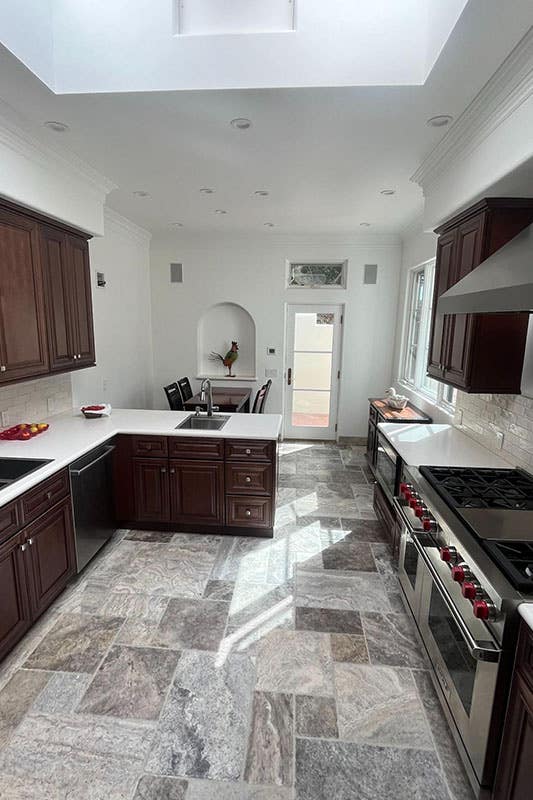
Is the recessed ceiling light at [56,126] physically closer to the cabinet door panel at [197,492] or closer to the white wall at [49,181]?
the white wall at [49,181]

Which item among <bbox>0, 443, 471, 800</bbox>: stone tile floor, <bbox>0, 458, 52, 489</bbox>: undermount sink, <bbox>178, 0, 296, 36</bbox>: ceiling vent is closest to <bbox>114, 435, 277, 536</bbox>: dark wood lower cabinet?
<bbox>0, 443, 471, 800</bbox>: stone tile floor

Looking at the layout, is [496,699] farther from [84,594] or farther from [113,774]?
[84,594]

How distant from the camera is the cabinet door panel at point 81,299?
319 cm

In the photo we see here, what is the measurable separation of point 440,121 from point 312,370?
12.2 feet

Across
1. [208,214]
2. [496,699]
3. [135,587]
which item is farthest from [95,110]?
[496,699]

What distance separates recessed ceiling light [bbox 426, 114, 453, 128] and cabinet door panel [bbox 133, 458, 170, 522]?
113 inches

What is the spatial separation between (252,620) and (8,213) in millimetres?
2859

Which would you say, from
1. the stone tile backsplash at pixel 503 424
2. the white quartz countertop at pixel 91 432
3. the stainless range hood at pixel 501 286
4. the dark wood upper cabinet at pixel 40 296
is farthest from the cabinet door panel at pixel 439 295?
the dark wood upper cabinet at pixel 40 296

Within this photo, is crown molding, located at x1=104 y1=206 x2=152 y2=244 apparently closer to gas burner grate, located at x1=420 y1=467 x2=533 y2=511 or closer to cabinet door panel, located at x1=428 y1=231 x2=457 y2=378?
cabinet door panel, located at x1=428 y1=231 x2=457 y2=378

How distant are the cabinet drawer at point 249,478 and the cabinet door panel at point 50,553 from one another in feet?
3.77

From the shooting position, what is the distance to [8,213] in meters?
2.42

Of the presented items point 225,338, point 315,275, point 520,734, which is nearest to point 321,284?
point 315,275

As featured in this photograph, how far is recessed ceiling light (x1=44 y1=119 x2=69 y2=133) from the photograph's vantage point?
238cm

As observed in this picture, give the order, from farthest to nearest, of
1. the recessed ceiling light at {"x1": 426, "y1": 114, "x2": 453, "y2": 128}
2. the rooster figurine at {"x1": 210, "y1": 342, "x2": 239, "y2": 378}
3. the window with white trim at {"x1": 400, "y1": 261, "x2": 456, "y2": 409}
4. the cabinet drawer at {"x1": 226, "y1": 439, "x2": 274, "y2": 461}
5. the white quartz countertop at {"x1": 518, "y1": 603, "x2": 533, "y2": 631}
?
the rooster figurine at {"x1": 210, "y1": 342, "x2": 239, "y2": 378} → the window with white trim at {"x1": 400, "y1": 261, "x2": 456, "y2": 409} → the cabinet drawer at {"x1": 226, "y1": 439, "x2": 274, "y2": 461} → the recessed ceiling light at {"x1": 426, "y1": 114, "x2": 453, "y2": 128} → the white quartz countertop at {"x1": 518, "y1": 603, "x2": 533, "y2": 631}
